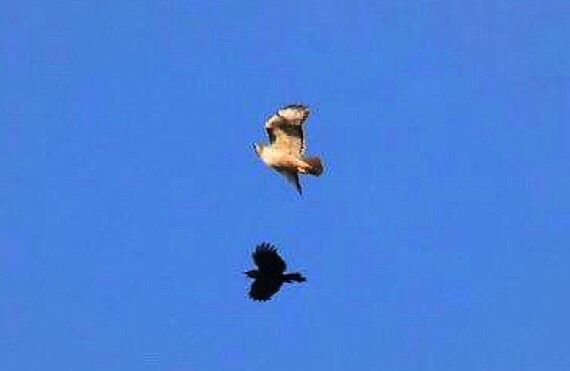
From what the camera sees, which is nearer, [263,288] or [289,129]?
[289,129]

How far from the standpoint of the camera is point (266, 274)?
23344mm

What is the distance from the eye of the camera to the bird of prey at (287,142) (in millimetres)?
21172

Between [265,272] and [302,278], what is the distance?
0.99 m

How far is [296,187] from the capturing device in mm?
20938

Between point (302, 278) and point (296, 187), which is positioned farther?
point (302, 278)

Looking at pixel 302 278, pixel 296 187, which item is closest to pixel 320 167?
pixel 296 187

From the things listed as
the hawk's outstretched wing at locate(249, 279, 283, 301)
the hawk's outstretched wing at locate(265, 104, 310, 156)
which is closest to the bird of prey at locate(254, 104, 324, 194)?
the hawk's outstretched wing at locate(265, 104, 310, 156)

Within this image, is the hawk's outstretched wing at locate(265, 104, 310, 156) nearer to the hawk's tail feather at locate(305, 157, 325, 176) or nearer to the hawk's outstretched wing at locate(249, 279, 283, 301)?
the hawk's tail feather at locate(305, 157, 325, 176)

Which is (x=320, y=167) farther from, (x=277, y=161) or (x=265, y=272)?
(x=265, y=272)

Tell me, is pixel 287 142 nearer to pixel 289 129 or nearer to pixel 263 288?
pixel 289 129

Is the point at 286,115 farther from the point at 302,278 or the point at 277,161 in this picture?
the point at 302,278

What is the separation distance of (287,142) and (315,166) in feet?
2.77

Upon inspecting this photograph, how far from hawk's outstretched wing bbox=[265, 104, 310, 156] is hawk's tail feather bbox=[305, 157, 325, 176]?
1.25 feet

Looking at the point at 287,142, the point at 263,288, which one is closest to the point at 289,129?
the point at 287,142
